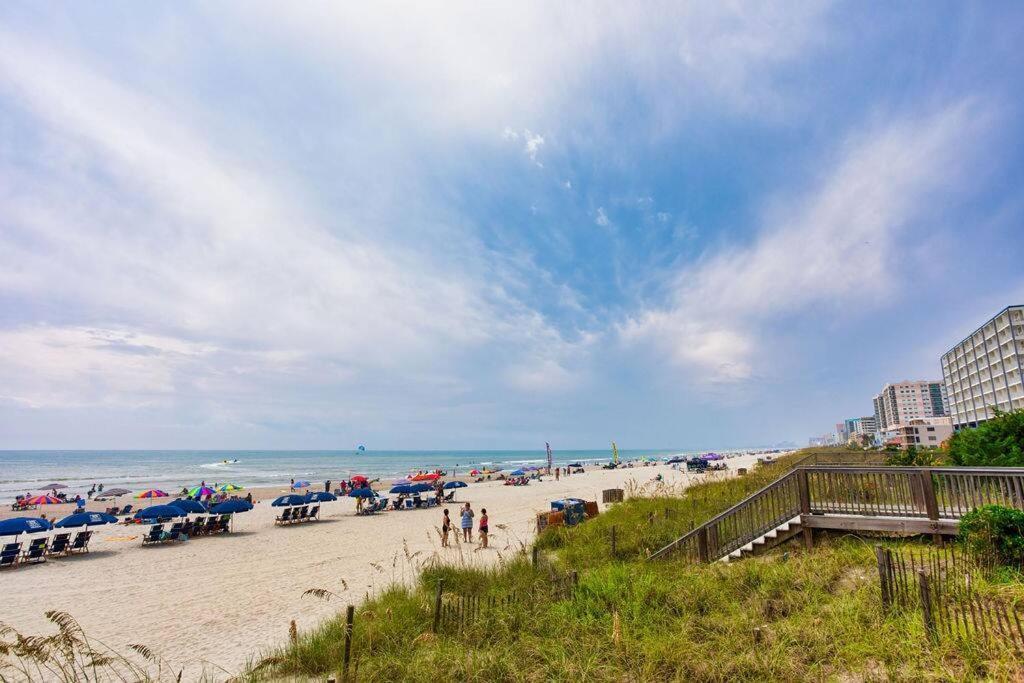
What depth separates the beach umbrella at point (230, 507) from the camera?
2352cm

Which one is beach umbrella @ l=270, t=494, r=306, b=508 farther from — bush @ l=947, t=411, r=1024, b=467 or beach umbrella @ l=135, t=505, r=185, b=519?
bush @ l=947, t=411, r=1024, b=467

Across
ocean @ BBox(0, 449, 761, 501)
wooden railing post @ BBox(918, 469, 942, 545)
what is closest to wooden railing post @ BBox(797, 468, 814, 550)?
wooden railing post @ BBox(918, 469, 942, 545)

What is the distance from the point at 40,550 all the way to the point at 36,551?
0.11 m

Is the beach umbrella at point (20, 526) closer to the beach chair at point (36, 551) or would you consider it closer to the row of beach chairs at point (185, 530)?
the beach chair at point (36, 551)

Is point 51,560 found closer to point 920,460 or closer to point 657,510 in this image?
point 657,510

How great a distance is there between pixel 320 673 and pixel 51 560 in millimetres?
19485

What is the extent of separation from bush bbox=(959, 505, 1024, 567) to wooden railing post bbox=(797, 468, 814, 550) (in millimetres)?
2987

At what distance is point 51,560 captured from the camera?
18719 mm

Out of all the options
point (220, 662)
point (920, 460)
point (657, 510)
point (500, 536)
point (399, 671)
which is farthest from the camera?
point (920, 460)

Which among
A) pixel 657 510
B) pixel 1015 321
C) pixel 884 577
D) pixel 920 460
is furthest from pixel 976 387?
pixel 884 577

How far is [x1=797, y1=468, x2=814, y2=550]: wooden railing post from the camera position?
10.6 metres

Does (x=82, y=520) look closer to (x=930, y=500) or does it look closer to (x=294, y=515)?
(x=294, y=515)

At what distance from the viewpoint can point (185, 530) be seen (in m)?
22.8

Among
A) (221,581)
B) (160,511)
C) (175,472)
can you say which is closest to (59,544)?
(160,511)
